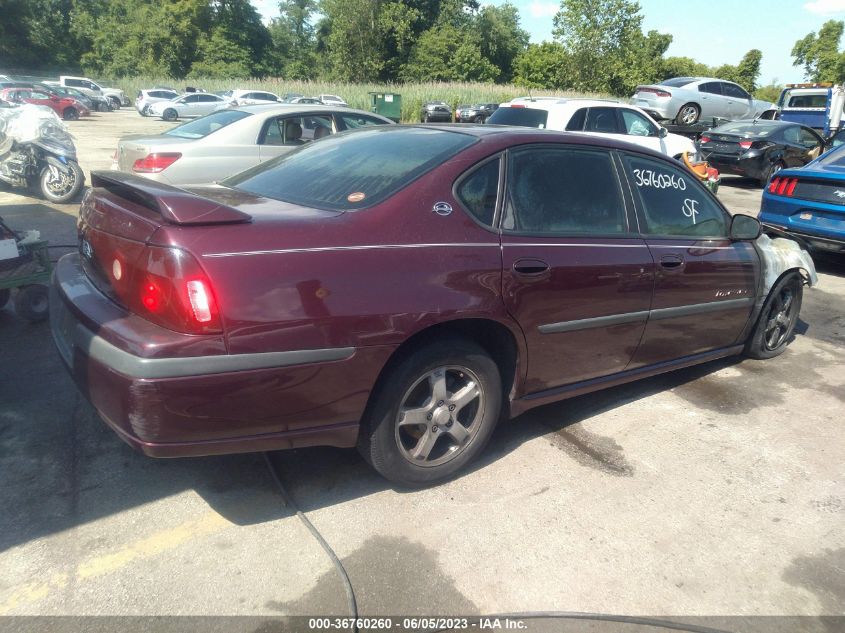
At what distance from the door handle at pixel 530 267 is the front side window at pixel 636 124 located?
9.36 metres

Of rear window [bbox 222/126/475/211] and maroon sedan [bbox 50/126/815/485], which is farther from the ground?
rear window [bbox 222/126/475/211]

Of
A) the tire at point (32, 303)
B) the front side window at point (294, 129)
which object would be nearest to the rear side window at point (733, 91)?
the front side window at point (294, 129)

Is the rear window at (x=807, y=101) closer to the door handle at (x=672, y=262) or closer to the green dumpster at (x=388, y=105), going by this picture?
the green dumpster at (x=388, y=105)

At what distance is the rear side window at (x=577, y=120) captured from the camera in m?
10.6

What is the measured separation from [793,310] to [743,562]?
3005 mm

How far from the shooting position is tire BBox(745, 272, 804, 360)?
4.84 m

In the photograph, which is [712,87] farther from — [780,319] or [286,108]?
[780,319]

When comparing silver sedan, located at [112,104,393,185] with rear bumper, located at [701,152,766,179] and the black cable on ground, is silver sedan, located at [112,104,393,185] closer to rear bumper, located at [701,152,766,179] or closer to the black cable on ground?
the black cable on ground

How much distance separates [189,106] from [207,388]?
36529mm

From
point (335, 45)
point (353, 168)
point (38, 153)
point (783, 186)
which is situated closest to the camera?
point (353, 168)

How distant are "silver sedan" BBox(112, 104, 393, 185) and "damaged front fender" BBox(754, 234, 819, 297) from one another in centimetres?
508

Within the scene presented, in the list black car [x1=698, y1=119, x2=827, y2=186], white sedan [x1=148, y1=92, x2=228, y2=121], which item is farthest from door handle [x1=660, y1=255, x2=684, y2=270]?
white sedan [x1=148, y1=92, x2=228, y2=121]

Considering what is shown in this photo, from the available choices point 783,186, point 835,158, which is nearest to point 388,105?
point 783,186

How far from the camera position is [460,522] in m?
2.96
